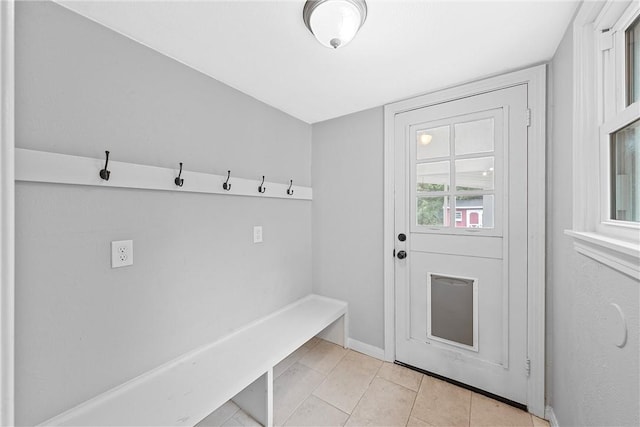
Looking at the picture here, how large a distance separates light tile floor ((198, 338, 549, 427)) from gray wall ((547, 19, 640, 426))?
411 mm

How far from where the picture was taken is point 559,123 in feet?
4.43

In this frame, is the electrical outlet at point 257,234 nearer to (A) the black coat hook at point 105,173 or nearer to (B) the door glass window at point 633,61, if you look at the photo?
(A) the black coat hook at point 105,173

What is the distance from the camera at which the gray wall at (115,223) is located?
1000mm

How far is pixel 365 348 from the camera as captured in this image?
218 centimetres

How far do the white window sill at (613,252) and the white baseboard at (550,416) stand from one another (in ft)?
3.55

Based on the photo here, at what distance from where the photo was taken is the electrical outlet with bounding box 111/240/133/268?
A: 3.92ft

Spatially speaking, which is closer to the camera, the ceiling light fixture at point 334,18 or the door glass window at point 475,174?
the ceiling light fixture at point 334,18

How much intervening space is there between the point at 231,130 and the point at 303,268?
4.50 feet

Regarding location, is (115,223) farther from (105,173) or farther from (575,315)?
(575,315)

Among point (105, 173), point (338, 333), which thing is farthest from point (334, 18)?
point (338, 333)

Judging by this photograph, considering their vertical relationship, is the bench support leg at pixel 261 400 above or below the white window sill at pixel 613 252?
below

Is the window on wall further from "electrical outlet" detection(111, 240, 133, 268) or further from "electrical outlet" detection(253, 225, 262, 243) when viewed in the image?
"electrical outlet" detection(111, 240, 133, 268)

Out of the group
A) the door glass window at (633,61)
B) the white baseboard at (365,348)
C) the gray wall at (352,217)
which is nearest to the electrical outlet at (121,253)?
the gray wall at (352,217)

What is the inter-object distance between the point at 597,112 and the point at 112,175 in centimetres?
A: 218
